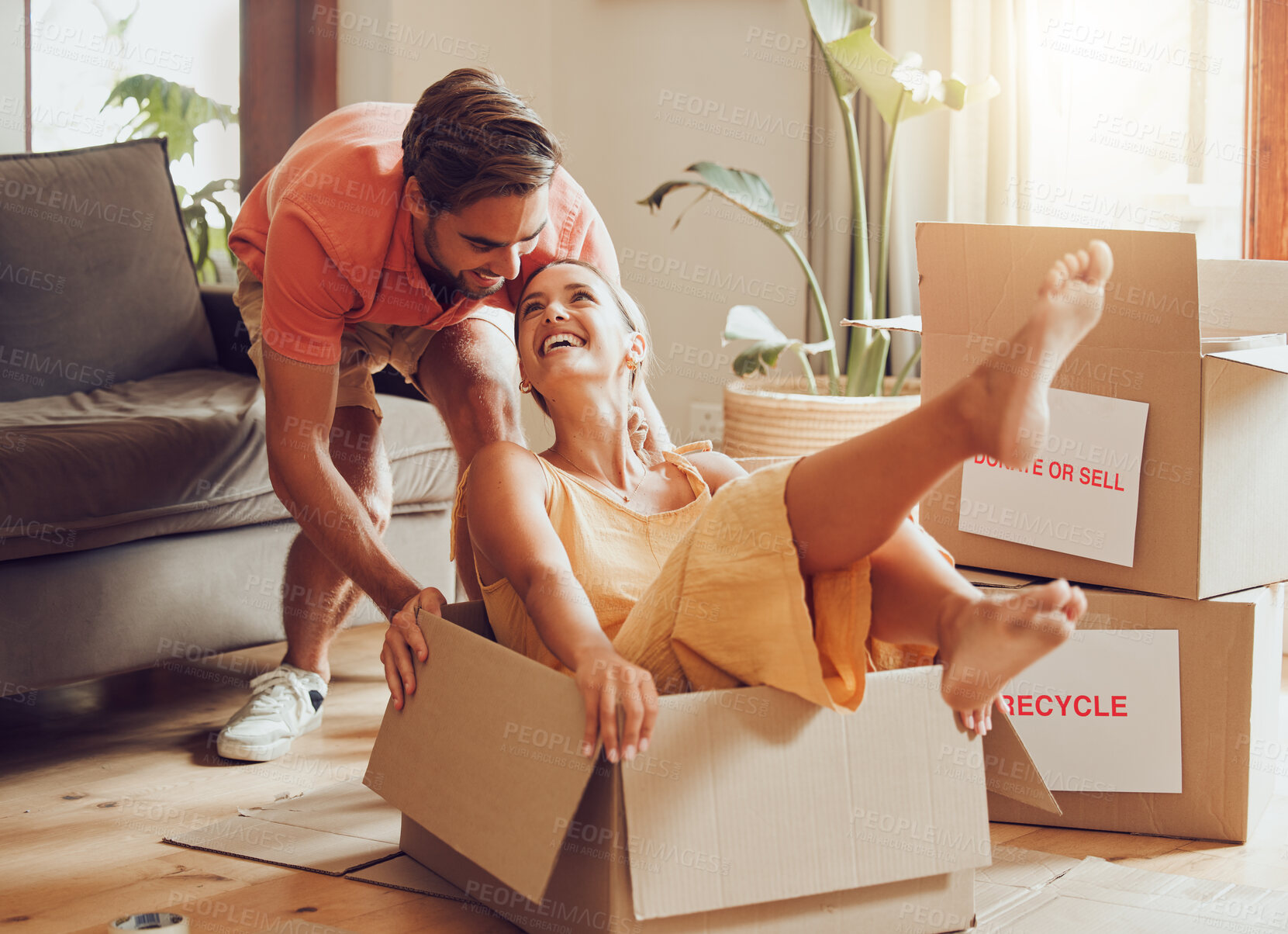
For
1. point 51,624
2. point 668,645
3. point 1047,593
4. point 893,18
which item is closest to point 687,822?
point 668,645

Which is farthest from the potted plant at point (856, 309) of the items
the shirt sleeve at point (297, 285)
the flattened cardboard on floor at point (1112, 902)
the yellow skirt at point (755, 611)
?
the yellow skirt at point (755, 611)

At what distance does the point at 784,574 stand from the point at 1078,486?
1.81ft

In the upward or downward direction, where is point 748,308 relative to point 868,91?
downward

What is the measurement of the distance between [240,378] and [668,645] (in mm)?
1487

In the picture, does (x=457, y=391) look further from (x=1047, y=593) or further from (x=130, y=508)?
(x=1047, y=593)

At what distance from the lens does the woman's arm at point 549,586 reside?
3.18ft

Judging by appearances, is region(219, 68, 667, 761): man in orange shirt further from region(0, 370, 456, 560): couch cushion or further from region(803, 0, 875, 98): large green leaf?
region(803, 0, 875, 98): large green leaf

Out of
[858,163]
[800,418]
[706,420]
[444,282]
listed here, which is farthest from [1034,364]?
[706,420]

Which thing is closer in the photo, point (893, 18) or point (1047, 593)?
point (1047, 593)

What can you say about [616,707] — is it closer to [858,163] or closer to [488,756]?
[488,756]

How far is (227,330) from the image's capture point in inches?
96.1

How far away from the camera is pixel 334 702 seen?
6.25 ft

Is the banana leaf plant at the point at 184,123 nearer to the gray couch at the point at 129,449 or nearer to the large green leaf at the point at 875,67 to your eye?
the gray couch at the point at 129,449

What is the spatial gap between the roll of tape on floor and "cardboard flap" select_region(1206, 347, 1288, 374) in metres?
1.20
